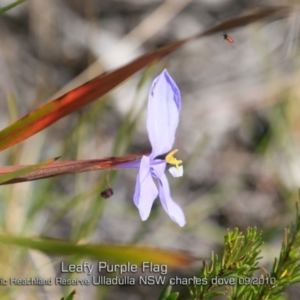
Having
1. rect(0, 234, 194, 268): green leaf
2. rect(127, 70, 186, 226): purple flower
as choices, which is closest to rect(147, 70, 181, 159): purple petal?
rect(127, 70, 186, 226): purple flower

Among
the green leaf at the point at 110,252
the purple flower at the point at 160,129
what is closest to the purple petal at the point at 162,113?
the purple flower at the point at 160,129

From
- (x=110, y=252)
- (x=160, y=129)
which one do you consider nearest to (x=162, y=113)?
(x=160, y=129)

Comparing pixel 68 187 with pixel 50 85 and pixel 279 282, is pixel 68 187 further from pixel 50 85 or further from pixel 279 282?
pixel 279 282

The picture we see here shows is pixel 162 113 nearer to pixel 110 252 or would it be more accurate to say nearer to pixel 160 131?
pixel 160 131

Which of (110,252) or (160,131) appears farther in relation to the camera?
(160,131)

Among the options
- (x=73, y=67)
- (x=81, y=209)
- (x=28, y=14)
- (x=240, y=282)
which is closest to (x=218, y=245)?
(x=81, y=209)

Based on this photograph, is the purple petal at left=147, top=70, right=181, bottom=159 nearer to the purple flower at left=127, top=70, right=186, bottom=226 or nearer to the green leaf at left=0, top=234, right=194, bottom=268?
the purple flower at left=127, top=70, right=186, bottom=226

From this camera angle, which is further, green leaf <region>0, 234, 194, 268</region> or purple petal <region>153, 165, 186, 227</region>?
purple petal <region>153, 165, 186, 227</region>

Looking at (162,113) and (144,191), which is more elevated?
(162,113)
